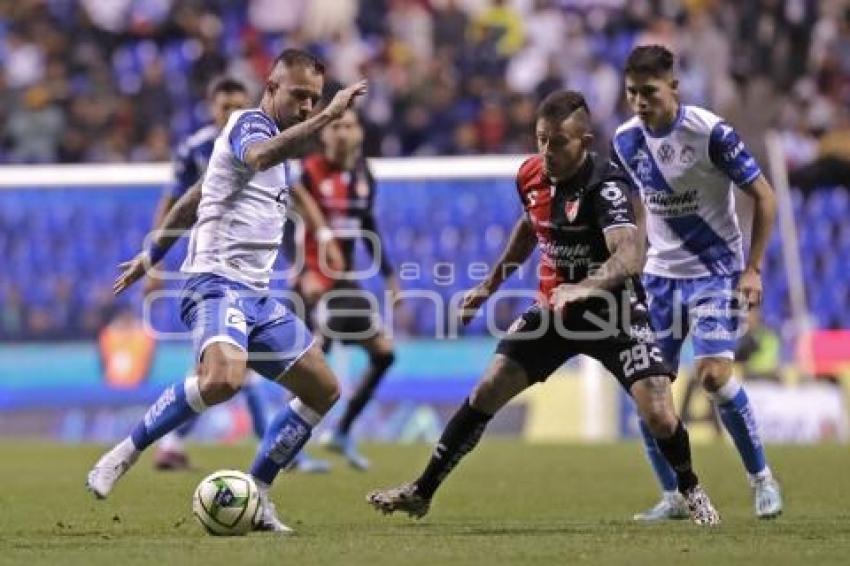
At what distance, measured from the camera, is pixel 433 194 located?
1917 centimetres

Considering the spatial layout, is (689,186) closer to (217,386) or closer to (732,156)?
(732,156)

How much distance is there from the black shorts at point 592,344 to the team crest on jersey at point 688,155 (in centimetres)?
104

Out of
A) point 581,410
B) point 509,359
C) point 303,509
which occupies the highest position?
point 509,359

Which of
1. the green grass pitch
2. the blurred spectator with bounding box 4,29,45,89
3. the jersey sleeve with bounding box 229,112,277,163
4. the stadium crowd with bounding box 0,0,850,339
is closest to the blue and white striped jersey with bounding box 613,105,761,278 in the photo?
the green grass pitch

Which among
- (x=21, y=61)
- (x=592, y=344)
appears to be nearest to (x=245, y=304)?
(x=592, y=344)

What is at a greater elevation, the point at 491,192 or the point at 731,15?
the point at 731,15

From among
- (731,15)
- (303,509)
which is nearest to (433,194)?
(731,15)

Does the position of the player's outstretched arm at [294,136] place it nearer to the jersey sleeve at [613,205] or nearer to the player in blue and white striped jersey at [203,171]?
the jersey sleeve at [613,205]

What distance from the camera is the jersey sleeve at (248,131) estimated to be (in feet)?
27.7

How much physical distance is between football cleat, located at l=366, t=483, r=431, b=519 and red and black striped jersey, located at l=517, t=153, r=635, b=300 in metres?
1.18

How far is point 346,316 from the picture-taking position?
14.0m

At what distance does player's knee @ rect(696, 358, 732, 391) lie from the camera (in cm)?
970

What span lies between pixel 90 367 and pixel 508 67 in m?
7.09

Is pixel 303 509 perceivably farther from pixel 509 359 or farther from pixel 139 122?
pixel 139 122
